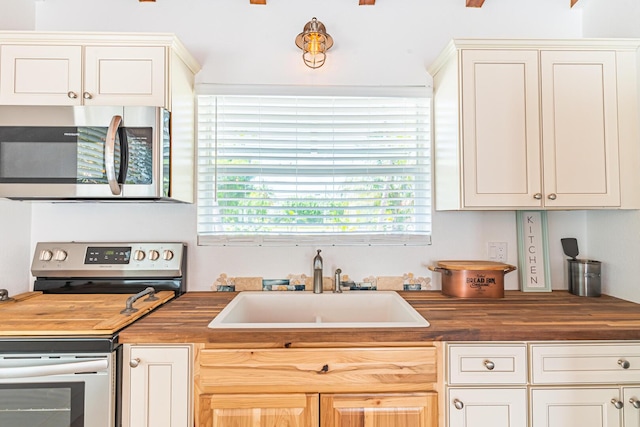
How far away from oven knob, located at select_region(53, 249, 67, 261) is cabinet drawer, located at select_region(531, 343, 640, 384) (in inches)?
85.5

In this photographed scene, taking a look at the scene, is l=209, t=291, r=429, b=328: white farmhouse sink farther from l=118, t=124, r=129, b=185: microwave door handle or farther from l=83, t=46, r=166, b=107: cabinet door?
l=83, t=46, r=166, b=107: cabinet door

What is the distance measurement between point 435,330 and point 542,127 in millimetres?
1098

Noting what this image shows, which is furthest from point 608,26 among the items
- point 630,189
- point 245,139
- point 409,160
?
point 245,139

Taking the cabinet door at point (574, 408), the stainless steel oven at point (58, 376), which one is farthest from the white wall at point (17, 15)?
the cabinet door at point (574, 408)

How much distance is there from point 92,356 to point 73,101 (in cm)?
111

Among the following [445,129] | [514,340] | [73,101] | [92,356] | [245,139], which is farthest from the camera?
[245,139]

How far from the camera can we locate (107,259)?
180 cm

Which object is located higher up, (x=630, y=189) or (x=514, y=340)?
(x=630, y=189)

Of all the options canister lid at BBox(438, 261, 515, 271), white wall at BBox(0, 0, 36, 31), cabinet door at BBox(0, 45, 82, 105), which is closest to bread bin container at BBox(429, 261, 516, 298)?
canister lid at BBox(438, 261, 515, 271)

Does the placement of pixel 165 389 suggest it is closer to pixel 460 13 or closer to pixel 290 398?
pixel 290 398

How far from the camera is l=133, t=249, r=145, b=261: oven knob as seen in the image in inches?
70.8

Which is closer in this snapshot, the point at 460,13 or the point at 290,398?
the point at 290,398

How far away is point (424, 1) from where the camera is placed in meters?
2.01

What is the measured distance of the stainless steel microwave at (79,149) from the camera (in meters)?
1.50
